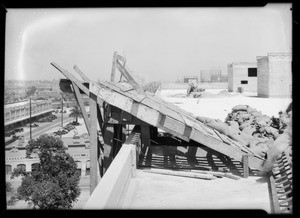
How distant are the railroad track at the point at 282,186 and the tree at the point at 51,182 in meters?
15.2

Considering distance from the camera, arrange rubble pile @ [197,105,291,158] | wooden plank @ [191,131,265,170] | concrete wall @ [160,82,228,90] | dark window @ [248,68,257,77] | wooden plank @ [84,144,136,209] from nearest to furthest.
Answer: wooden plank @ [84,144,136,209] < wooden plank @ [191,131,265,170] < rubble pile @ [197,105,291,158] < dark window @ [248,68,257,77] < concrete wall @ [160,82,228,90]

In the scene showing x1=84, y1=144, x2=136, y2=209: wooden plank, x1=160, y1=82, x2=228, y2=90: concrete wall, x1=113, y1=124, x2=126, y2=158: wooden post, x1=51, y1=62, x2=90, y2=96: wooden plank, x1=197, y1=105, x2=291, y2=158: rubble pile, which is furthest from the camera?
x1=160, y1=82, x2=228, y2=90: concrete wall

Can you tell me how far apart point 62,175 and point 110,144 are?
1472cm

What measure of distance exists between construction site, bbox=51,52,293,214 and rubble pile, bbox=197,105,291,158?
0.02 metres

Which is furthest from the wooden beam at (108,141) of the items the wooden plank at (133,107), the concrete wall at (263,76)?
the concrete wall at (263,76)

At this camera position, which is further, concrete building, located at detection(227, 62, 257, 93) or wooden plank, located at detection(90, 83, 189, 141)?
concrete building, located at detection(227, 62, 257, 93)

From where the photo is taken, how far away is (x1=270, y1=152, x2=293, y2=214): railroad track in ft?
10.6

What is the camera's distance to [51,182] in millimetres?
19125

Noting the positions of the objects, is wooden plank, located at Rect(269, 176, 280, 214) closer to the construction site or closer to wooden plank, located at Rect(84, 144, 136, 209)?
the construction site

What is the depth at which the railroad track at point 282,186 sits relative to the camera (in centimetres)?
322

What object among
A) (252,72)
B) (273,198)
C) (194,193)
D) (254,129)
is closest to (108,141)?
(194,193)

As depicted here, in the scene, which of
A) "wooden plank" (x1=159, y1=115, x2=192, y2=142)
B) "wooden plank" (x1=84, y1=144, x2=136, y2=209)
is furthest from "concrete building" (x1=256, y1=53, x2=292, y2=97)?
"wooden plank" (x1=84, y1=144, x2=136, y2=209)

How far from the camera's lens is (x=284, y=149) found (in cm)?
413

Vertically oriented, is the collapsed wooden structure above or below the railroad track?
above
